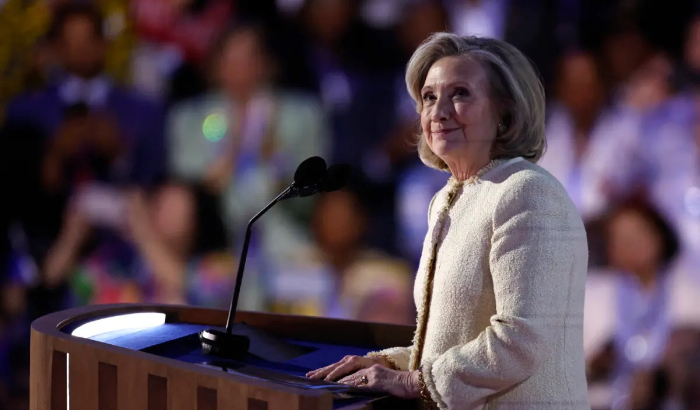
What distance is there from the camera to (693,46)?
3.42m

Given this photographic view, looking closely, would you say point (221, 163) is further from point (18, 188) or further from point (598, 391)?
point (598, 391)

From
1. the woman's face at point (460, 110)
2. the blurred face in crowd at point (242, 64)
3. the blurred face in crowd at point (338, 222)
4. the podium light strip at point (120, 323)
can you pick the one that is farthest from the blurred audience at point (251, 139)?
the woman's face at point (460, 110)

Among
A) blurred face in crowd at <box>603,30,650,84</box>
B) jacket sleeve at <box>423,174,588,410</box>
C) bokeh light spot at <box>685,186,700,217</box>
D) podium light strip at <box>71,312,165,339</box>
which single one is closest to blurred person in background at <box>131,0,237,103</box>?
blurred face in crowd at <box>603,30,650,84</box>

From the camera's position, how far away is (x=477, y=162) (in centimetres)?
155

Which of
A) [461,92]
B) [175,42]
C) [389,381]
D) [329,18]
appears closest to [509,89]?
[461,92]

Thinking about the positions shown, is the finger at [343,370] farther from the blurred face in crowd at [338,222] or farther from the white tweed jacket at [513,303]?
the blurred face in crowd at [338,222]

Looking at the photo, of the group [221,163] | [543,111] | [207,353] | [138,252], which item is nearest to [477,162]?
[543,111]

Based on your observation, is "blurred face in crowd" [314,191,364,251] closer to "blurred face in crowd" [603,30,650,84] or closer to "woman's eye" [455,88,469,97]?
"blurred face in crowd" [603,30,650,84]

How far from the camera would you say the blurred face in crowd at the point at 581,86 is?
362 cm

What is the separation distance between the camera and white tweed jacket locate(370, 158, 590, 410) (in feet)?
4.36

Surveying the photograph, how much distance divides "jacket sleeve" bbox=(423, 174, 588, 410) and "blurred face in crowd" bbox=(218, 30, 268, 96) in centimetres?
331

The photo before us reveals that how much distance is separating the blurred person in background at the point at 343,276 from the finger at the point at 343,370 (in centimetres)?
256

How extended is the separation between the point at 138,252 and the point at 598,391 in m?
2.84

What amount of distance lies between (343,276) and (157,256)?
1.29 metres
